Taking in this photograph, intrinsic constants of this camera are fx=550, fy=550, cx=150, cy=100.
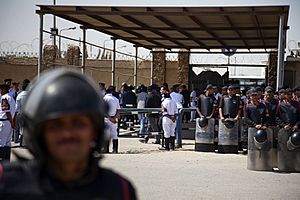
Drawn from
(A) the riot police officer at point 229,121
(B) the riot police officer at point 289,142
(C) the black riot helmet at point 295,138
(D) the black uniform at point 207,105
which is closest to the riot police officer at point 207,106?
(D) the black uniform at point 207,105

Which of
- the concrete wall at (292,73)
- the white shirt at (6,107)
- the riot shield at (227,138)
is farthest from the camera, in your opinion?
the concrete wall at (292,73)

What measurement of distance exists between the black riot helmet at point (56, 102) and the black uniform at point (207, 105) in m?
12.9

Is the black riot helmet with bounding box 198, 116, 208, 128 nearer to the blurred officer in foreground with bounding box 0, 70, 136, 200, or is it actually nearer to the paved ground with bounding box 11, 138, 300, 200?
the paved ground with bounding box 11, 138, 300, 200

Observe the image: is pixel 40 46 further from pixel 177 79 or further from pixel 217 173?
pixel 177 79

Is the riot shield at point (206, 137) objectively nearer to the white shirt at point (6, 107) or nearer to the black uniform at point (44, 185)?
the white shirt at point (6, 107)

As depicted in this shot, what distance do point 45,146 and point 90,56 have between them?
3469 centimetres

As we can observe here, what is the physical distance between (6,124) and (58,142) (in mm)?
9136

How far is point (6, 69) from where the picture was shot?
32250mm

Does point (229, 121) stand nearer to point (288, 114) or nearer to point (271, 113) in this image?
point (271, 113)

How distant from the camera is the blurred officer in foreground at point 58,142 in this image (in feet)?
5.42

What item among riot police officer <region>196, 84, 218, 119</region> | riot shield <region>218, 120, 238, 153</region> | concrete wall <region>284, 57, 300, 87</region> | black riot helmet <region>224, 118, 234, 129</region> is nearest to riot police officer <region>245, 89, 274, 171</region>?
black riot helmet <region>224, 118, 234, 129</region>

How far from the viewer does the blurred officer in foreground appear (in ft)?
5.42

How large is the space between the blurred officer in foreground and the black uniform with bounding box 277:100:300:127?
33.3 ft

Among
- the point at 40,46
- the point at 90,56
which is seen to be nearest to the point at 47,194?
the point at 40,46
